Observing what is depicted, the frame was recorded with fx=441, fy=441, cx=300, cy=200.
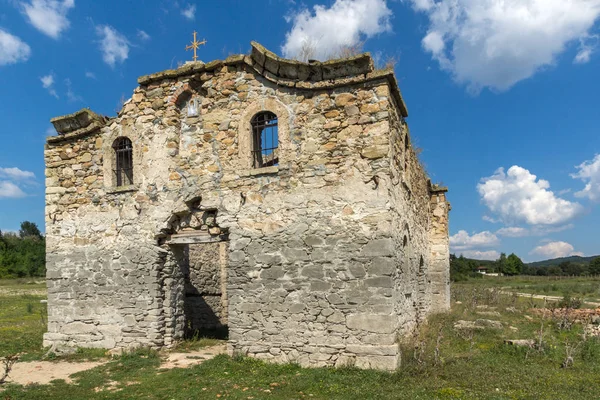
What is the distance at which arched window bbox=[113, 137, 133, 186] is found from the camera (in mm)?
10352

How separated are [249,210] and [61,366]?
16.1 ft

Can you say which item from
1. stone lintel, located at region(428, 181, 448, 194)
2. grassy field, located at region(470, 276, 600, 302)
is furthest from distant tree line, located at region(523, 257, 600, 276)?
stone lintel, located at region(428, 181, 448, 194)

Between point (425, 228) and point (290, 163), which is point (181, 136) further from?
point (425, 228)

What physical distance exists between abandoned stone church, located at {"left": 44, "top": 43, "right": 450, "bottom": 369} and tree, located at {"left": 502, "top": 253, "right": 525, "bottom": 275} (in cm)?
5594

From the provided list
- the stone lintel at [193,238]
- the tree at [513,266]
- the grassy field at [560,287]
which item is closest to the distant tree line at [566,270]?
the tree at [513,266]

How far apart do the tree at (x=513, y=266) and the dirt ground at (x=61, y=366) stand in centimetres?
5959

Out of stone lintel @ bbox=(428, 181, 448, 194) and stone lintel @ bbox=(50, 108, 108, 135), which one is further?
stone lintel @ bbox=(428, 181, 448, 194)

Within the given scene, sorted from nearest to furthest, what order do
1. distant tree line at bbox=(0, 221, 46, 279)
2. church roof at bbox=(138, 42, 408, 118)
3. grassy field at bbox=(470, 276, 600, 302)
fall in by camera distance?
1. church roof at bbox=(138, 42, 408, 118)
2. grassy field at bbox=(470, 276, 600, 302)
3. distant tree line at bbox=(0, 221, 46, 279)

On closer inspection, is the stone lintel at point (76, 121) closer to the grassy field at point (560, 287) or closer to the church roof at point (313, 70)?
the church roof at point (313, 70)

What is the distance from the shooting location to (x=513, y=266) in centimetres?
6031

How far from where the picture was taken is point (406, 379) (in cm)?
705

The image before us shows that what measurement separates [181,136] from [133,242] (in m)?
2.58

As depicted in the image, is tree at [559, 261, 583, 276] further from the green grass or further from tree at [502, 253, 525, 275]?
the green grass

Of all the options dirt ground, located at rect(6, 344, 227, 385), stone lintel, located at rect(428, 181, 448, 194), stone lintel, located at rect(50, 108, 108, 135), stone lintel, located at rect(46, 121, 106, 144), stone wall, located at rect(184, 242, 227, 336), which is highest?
stone lintel, located at rect(50, 108, 108, 135)
